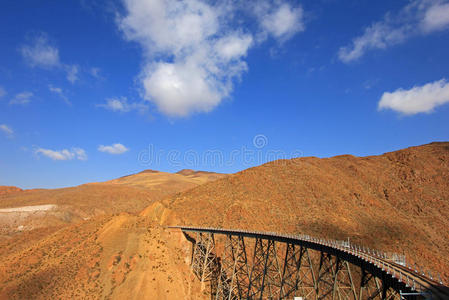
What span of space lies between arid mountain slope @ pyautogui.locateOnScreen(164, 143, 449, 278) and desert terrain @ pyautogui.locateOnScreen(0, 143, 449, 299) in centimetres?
27

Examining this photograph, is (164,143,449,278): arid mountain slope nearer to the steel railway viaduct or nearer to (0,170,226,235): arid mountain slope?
the steel railway viaduct

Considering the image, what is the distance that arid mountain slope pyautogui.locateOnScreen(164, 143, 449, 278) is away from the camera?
55.0 meters

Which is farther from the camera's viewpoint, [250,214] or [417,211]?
[417,211]

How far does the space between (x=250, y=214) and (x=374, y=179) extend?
4454 centimetres

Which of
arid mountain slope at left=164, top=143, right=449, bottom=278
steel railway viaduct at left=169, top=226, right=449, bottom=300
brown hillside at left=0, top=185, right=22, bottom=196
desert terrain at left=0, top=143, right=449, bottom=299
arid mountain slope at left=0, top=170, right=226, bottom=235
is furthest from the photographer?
brown hillside at left=0, top=185, right=22, bottom=196

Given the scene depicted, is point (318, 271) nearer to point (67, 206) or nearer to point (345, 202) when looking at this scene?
point (345, 202)

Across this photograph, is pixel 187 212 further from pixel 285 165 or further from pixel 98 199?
pixel 98 199

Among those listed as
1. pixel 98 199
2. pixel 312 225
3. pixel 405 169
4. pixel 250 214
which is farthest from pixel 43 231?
pixel 405 169

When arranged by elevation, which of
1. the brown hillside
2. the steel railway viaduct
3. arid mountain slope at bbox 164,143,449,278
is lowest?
the steel railway viaduct

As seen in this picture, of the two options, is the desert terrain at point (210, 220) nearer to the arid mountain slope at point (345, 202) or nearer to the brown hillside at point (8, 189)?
the arid mountain slope at point (345, 202)

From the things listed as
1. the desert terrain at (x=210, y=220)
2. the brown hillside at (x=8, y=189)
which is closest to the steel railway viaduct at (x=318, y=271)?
the desert terrain at (x=210, y=220)

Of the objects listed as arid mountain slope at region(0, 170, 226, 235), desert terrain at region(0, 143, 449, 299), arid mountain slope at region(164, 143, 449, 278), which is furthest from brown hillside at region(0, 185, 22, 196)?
arid mountain slope at region(164, 143, 449, 278)

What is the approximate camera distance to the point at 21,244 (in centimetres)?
6200

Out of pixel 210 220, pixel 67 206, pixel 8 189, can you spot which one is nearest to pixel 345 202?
pixel 210 220
